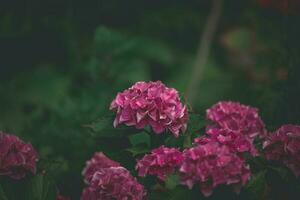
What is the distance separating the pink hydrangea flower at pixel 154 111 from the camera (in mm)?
2254

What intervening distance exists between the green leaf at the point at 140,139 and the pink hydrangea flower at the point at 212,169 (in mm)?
372

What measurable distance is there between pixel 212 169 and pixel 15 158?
2.43 ft

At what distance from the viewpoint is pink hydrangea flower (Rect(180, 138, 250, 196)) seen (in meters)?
2.05

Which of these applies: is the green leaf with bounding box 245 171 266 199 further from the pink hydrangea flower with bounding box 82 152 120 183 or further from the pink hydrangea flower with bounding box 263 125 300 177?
the pink hydrangea flower with bounding box 82 152 120 183

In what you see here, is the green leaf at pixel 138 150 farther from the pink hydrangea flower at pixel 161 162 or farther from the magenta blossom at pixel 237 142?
the magenta blossom at pixel 237 142

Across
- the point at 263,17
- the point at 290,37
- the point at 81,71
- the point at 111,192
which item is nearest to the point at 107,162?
the point at 111,192

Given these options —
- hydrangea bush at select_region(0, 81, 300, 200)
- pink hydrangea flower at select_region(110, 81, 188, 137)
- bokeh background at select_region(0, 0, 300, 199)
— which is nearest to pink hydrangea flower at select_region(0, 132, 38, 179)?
hydrangea bush at select_region(0, 81, 300, 200)

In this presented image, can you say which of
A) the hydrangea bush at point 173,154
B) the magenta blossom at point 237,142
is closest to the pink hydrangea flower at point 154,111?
the hydrangea bush at point 173,154

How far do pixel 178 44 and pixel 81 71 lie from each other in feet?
4.14

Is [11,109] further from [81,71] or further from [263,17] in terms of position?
[263,17]

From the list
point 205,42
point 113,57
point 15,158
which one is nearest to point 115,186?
point 15,158

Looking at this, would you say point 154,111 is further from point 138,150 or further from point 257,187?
point 257,187

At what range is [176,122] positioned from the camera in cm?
228

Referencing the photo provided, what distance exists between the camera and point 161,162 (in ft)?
7.33
